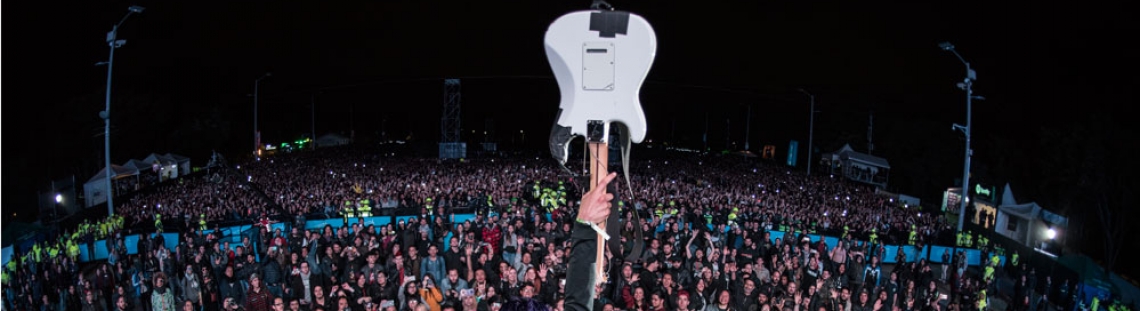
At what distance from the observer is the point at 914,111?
41.2 meters

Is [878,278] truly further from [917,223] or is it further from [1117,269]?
[1117,269]

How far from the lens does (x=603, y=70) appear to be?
6.66 feet

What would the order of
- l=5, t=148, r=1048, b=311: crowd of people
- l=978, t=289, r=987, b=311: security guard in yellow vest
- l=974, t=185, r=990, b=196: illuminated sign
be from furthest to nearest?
l=974, t=185, r=990, b=196: illuminated sign < l=978, t=289, r=987, b=311: security guard in yellow vest < l=5, t=148, r=1048, b=311: crowd of people

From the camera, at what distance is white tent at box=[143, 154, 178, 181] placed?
25.7 meters

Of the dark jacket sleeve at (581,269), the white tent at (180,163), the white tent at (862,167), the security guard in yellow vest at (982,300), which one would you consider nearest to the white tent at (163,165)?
the white tent at (180,163)

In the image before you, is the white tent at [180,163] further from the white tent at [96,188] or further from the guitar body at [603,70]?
the guitar body at [603,70]

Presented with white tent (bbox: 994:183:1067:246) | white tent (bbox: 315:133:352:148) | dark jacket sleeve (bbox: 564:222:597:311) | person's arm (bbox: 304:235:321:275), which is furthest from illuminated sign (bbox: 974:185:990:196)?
white tent (bbox: 315:133:352:148)

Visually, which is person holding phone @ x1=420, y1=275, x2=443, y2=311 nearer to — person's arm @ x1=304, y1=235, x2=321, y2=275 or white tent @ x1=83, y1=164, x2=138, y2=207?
person's arm @ x1=304, y1=235, x2=321, y2=275

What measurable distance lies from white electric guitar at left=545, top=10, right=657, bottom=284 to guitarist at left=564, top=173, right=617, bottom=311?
64mm

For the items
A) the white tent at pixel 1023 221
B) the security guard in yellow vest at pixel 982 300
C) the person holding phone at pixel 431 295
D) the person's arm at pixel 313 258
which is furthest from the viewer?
the white tent at pixel 1023 221

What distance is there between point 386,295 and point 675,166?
1805 cm

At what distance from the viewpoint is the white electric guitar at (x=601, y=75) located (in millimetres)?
2025

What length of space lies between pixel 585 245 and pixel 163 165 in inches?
1209

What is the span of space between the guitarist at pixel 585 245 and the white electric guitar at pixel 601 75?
2.5 inches
